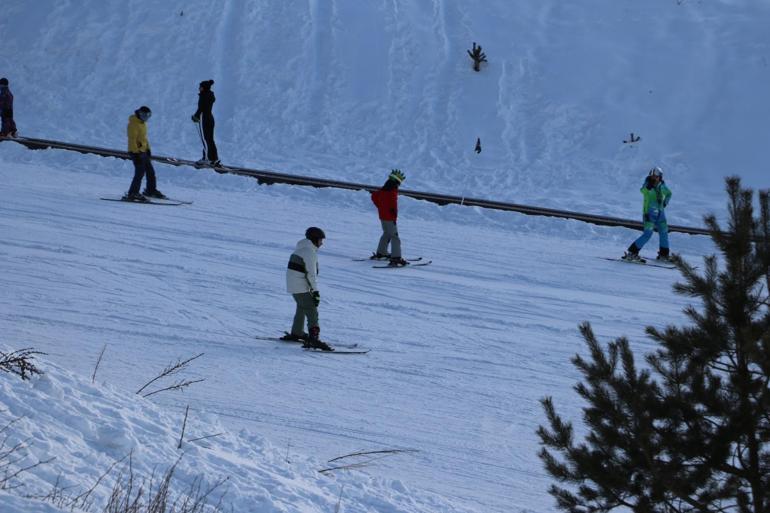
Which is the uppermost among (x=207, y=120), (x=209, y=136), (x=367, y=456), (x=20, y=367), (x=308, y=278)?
(x=207, y=120)

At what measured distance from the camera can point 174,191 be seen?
64.9ft

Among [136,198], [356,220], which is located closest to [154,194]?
[136,198]

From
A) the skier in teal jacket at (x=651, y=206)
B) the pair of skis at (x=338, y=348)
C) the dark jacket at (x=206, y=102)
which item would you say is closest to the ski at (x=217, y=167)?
the dark jacket at (x=206, y=102)

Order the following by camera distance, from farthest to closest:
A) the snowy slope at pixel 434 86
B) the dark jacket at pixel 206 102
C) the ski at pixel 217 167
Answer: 1. the snowy slope at pixel 434 86
2. the dark jacket at pixel 206 102
3. the ski at pixel 217 167

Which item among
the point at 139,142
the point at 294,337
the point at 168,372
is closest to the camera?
the point at 168,372

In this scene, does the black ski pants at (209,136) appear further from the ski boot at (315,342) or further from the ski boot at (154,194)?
the ski boot at (315,342)

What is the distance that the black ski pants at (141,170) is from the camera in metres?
17.5

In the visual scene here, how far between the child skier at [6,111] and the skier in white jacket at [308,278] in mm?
13517

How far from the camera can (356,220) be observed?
61.3 feet

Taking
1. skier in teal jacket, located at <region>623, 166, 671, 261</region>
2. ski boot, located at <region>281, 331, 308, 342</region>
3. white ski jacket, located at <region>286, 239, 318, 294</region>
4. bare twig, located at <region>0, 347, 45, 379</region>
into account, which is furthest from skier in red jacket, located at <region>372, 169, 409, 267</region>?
bare twig, located at <region>0, 347, 45, 379</region>

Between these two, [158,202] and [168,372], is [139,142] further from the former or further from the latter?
[168,372]

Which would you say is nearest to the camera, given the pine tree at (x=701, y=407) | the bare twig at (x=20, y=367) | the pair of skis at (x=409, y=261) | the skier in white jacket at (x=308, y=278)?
the pine tree at (x=701, y=407)

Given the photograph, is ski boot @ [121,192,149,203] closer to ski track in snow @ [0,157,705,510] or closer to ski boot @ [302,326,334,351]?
ski track in snow @ [0,157,705,510]

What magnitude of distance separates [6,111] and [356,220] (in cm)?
820
